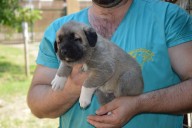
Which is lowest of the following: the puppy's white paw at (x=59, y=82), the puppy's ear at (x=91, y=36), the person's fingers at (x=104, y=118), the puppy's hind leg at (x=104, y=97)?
the person's fingers at (x=104, y=118)

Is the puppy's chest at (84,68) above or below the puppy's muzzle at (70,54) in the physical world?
below

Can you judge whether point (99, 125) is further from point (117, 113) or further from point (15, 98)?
point (15, 98)

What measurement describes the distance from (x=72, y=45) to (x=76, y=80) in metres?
0.36

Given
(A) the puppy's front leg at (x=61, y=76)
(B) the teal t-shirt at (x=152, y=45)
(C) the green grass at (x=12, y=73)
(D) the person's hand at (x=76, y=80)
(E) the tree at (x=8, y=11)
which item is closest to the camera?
(D) the person's hand at (x=76, y=80)

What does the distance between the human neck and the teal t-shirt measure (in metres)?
0.13

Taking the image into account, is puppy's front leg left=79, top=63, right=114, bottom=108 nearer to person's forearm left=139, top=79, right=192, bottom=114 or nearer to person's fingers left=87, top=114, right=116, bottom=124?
person's fingers left=87, top=114, right=116, bottom=124

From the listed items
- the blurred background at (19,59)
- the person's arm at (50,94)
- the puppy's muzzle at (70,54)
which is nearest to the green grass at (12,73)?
the blurred background at (19,59)

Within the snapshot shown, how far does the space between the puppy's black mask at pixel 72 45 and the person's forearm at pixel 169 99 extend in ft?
2.15

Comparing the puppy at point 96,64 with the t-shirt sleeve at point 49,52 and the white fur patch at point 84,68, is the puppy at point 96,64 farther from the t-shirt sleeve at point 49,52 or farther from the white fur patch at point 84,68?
the t-shirt sleeve at point 49,52

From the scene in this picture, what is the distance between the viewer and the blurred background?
8.77 m

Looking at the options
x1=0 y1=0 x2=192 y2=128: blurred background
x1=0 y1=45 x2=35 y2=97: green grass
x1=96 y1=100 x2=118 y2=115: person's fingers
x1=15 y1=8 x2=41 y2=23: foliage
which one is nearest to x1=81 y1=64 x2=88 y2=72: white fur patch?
x1=96 y1=100 x2=118 y2=115: person's fingers

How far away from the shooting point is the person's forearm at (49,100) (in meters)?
3.39

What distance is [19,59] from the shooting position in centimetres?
1862

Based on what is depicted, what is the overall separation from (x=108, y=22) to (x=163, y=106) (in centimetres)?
106
